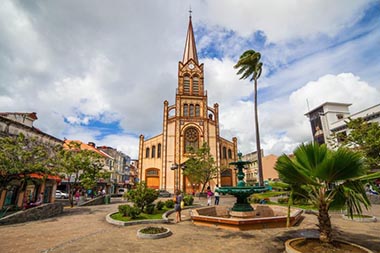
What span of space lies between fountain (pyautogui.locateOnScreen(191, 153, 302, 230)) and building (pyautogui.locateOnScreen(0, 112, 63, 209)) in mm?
11664

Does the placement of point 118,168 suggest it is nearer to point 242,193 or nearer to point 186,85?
point 186,85

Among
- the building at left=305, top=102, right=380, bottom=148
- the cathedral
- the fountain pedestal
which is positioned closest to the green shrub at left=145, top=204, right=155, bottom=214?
the fountain pedestal

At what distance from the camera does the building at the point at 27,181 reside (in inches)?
616

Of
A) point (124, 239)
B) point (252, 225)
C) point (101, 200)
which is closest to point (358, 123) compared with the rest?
point (252, 225)

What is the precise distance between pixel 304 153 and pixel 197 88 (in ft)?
117

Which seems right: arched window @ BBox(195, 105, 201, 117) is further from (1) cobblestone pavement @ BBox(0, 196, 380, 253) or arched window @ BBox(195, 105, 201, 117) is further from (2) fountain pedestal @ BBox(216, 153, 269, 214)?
(1) cobblestone pavement @ BBox(0, 196, 380, 253)

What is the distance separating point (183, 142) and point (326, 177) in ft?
101

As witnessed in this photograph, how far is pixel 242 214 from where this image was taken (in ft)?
34.7

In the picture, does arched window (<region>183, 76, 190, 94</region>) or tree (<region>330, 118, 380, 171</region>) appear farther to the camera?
arched window (<region>183, 76, 190, 94</region>)

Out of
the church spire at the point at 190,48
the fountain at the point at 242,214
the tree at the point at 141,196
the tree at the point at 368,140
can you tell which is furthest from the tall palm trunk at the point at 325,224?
the church spire at the point at 190,48

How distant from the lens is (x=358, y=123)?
19.2m

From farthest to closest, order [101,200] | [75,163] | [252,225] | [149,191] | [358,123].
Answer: [101,200]
[358,123]
[75,163]
[149,191]
[252,225]

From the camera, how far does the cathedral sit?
3403 cm

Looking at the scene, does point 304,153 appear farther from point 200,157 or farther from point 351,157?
point 200,157
